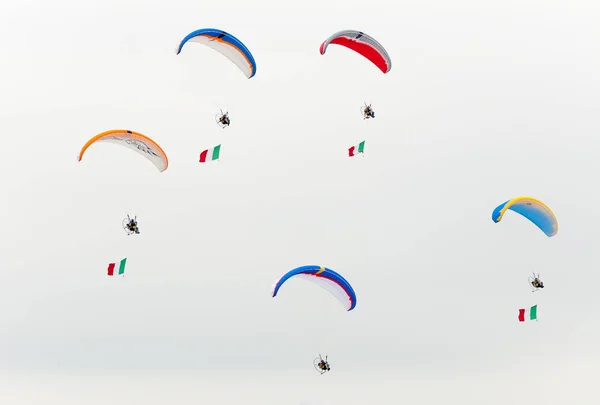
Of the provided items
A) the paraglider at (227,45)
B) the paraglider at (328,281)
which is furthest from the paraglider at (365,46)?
the paraglider at (328,281)

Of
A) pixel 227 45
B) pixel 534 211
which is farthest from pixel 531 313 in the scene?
pixel 227 45

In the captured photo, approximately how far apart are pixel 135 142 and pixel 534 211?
66.2ft

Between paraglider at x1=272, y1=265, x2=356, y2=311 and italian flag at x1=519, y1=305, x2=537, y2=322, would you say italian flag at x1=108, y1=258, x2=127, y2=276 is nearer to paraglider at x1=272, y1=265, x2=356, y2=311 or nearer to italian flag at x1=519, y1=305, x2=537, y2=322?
paraglider at x1=272, y1=265, x2=356, y2=311

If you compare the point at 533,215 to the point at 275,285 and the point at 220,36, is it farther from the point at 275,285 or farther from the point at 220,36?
the point at 220,36

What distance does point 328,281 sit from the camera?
48.6 meters

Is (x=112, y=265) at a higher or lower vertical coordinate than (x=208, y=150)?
lower

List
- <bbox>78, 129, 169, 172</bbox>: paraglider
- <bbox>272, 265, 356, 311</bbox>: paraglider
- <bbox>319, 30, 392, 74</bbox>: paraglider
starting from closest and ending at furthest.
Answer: <bbox>78, 129, 169, 172</bbox>: paraglider
<bbox>272, 265, 356, 311</bbox>: paraglider
<bbox>319, 30, 392, 74</bbox>: paraglider

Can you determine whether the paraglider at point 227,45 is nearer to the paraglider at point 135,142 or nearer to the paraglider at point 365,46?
the paraglider at point 365,46

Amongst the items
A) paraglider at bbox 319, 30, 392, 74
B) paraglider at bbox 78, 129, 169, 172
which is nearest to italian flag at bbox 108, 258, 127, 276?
paraglider at bbox 78, 129, 169, 172

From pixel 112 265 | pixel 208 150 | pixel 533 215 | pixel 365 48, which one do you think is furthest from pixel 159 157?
pixel 533 215

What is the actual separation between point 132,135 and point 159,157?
2.87 meters

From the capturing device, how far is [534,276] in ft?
172

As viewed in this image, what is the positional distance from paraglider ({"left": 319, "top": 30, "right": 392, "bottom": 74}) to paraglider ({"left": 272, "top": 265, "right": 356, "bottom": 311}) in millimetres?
11033

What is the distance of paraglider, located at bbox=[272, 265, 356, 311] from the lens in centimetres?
4600
